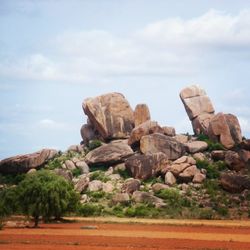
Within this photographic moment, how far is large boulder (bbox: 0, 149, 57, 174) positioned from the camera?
80.2m

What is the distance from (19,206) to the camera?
2224 inches

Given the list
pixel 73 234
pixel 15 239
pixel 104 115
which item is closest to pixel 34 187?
pixel 73 234

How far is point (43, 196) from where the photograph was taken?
184 ft

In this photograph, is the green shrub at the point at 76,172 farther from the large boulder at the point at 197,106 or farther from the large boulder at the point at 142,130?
the large boulder at the point at 197,106

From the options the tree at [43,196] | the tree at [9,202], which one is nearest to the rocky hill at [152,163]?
the tree at [43,196]

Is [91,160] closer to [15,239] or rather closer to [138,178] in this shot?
[138,178]

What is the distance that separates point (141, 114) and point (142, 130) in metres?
4.93

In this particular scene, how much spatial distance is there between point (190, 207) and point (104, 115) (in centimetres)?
1899

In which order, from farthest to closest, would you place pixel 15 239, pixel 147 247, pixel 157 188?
pixel 157 188 < pixel 15 239 < pixel 147 247

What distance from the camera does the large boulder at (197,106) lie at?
85.3 meters

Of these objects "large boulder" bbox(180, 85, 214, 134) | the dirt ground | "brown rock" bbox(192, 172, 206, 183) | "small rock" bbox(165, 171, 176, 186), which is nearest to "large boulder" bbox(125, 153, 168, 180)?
"small rock" bbox(165, 171, 176, 186)

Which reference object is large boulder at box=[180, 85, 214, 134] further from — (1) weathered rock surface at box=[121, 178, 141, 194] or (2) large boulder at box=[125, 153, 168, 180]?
(1) weathered rock surface at box=[121, 178, 141, 194]

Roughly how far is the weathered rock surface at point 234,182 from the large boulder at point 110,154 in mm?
11799

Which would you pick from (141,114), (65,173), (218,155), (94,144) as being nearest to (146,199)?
(65,173)
